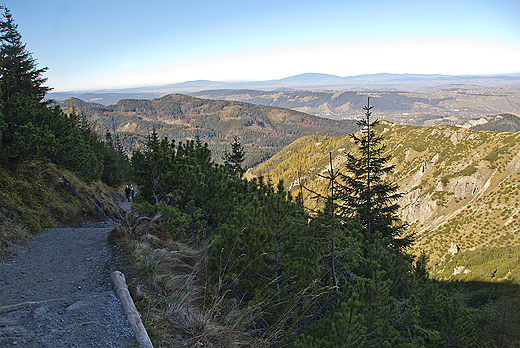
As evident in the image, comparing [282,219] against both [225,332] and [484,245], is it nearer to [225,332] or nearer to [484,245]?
[225,332]

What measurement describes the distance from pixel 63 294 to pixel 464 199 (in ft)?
332

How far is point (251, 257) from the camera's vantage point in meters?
5.00

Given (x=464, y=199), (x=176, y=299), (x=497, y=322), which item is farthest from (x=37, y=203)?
(x=464, y=199)

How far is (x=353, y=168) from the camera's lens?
14266 millimetres

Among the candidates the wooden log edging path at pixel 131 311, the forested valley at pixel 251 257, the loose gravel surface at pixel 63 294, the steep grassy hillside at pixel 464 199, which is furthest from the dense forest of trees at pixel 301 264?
the steep grassy hillside at pixel 464 199

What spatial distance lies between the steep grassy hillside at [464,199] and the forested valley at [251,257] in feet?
76.6

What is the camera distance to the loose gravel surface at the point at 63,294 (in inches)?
96.9

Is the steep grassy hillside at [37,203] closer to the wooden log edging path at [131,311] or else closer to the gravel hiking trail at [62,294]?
the gravel hiking trail at [62,294]

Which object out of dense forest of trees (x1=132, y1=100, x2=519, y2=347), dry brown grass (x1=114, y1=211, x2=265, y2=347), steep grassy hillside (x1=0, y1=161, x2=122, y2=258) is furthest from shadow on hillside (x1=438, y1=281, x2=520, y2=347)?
steep grassy hillside (x1=0, y1=161, x2=122, y2=258)

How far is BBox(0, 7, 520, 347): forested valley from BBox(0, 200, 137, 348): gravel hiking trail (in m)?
0.38

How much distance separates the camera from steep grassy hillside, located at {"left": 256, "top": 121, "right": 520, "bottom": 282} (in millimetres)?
54688

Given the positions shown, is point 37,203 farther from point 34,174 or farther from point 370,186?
point 370,186

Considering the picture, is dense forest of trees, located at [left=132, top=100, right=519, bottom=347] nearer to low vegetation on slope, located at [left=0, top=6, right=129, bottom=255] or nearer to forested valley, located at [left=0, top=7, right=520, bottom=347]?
forested valley, located at [left=0, top=7, right=520, bottom=347]

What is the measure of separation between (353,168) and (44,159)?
594 inches
